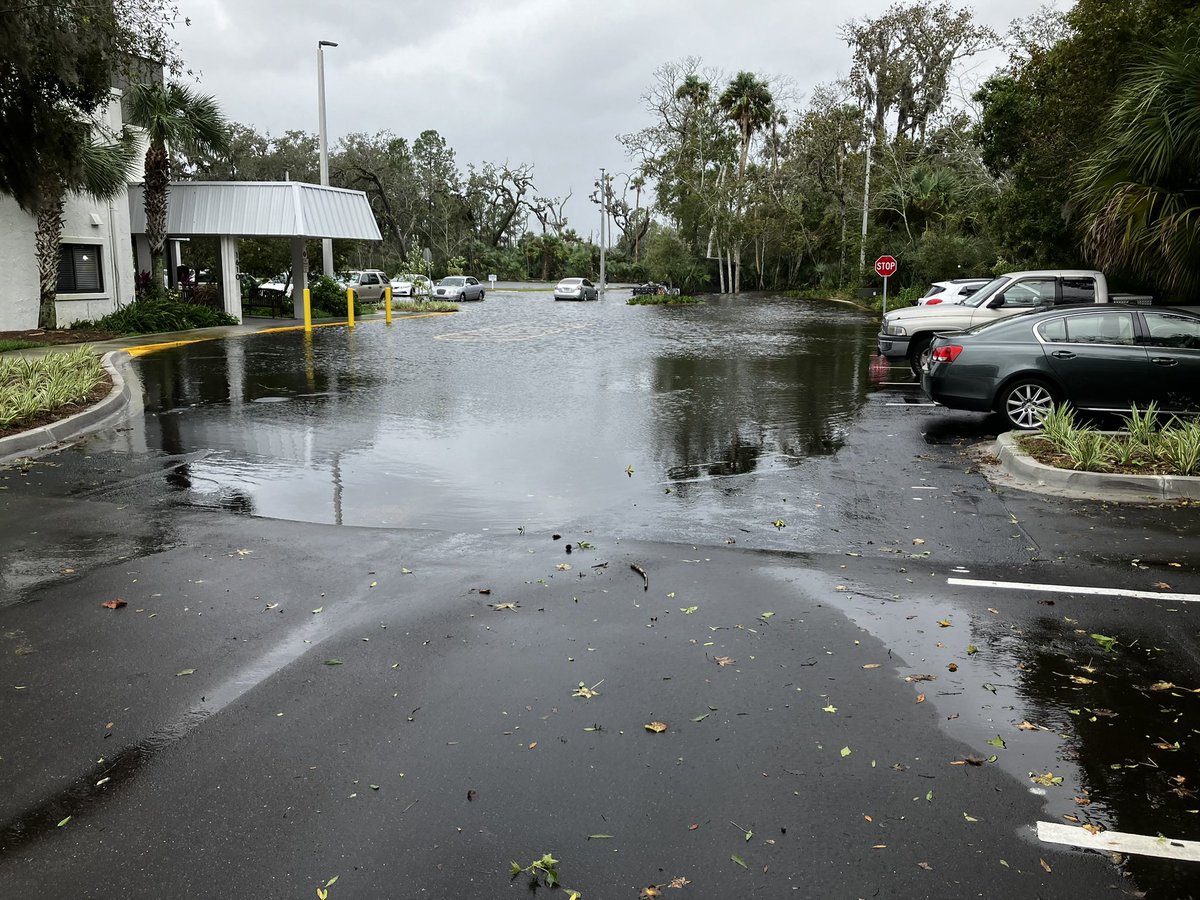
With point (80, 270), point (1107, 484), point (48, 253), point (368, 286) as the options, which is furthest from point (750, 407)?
point (368, 286)

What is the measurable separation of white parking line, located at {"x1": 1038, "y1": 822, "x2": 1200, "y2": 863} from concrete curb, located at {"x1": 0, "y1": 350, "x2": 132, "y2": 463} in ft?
33.0

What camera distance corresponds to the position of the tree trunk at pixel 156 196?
2795 cm

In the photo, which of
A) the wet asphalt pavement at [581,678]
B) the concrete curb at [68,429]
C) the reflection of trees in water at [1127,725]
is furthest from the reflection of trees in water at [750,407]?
the concrete curb at [68,429]

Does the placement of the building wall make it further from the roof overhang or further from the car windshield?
the car windshield

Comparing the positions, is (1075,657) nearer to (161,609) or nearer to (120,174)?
(161,609)

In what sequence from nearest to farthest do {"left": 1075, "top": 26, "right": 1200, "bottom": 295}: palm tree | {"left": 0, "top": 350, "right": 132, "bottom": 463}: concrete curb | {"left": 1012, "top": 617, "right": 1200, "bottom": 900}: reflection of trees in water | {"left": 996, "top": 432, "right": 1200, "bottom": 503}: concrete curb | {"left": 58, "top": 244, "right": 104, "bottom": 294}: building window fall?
1. {"left": 1012, "top": 617, "right": 1200, "bottom": 900}: reflection of trees in water
2. {"left": 996, "top": 432, "right": 1200, "bottom": 503}: concrete curb
3. {"left": 0, "top": 350, "right": 132, "bottom": 463}: concrete curb
4. {"left": 1075, "top": 26, "right": 1200, "bottom": 295}: palm tree
5. {"left": 58, "top": 244, "right": 104, "bottom": 294}: building window

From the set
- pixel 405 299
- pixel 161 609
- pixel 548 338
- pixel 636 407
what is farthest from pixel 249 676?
pixel 405 299

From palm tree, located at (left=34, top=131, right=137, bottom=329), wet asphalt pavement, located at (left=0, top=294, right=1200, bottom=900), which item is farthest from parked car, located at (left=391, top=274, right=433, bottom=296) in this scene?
wet asphalt pavement, located at (left=0, top=294, right=1200, bottom=900)

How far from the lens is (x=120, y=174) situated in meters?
24.9

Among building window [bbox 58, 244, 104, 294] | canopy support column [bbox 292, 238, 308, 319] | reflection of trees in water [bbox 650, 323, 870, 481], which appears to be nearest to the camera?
reflection of trees in water [bbox 650, 323, 870, 481]

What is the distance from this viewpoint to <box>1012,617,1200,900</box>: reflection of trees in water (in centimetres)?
375

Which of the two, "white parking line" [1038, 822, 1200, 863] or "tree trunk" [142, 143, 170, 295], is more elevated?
"tree trunk" [142, 143, 170, 295]

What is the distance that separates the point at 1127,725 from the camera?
457cm

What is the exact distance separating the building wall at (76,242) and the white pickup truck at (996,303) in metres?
20.3
